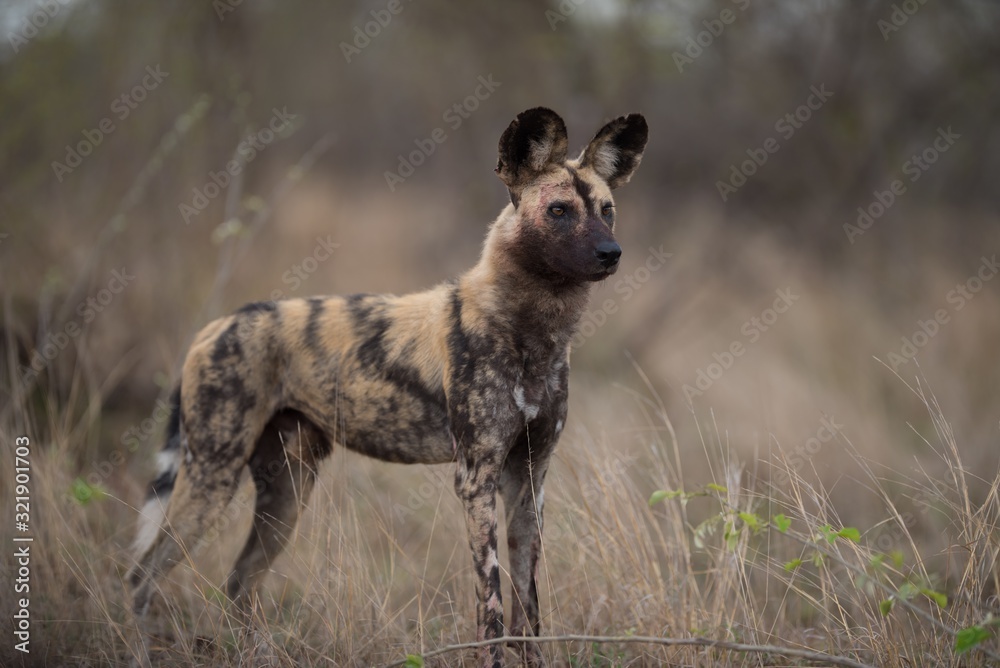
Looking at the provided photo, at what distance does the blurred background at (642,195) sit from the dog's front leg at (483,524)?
4.02m

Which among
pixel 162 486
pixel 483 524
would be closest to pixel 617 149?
pixel 483 524

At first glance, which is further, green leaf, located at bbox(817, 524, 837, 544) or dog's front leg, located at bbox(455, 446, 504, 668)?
dog's front leg, located at bbox(455, 446, 504, 668)

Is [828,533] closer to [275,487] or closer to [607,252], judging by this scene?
[607,252]

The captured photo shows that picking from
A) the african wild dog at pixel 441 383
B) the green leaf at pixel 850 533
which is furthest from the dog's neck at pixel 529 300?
the green leaf at pixel 850 533

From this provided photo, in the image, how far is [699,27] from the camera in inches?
430

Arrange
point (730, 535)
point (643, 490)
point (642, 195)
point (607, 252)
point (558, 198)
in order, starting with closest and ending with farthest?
point (730, 535) < point (607, 252) < point (558, 198) < point (643, 490) < point (642, 195)

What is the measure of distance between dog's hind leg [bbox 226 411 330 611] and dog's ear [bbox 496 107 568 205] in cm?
166

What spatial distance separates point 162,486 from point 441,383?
69.4 inches

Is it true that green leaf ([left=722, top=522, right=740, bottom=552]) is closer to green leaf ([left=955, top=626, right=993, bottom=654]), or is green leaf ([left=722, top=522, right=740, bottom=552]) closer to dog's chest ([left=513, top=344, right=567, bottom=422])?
green leaf ([left=955, top=626, right=993, bottom=654])

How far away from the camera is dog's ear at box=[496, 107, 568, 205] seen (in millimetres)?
3986

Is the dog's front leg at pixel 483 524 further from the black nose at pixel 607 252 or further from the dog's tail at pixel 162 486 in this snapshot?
the dog's tail at pixel 162 486

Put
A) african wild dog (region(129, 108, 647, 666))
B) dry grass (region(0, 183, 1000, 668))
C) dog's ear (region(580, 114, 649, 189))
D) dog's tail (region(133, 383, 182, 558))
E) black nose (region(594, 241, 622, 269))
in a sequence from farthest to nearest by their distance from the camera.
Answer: dog's tail (region(133, 383, 182, 558)) → dog's ear (region(580, 114, 649, 189)) → dry grass (region(0, 183, 1000, 668)) → african wild dog (region(129, 108, 647, 666)) → black nose (region(594, 241, 622, 269))

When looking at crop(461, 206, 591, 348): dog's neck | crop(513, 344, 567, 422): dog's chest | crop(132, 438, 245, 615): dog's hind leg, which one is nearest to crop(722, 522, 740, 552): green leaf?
crop(513, 344, 567, 422): dog's chest

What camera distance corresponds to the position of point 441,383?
4172mm
